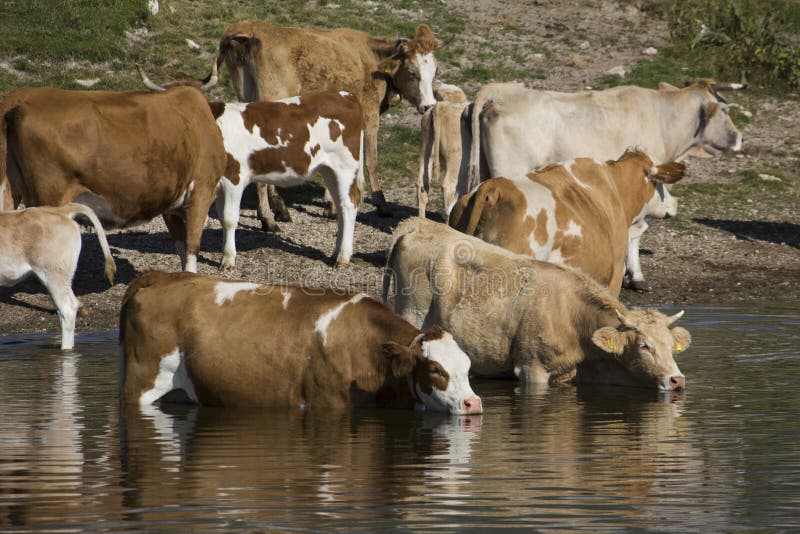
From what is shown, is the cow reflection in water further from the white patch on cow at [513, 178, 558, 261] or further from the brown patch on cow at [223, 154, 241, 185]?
the brown patch on cow at [223, 154, 241, 185]

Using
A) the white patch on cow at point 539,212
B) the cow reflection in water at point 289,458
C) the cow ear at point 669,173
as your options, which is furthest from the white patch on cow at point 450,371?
the cow ear at point 669,173

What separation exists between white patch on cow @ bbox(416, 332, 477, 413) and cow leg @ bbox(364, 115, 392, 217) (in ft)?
31.7

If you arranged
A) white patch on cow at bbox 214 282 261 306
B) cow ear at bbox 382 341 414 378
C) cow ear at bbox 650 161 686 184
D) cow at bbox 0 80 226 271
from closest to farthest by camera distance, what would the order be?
1. cow ear at bbox 382 341 414 378
2. white patch on cow at bbox 214 282 261 306
3. cow at bbox 0 80 226 271
4. cow ear at bbox 650 161 686 184

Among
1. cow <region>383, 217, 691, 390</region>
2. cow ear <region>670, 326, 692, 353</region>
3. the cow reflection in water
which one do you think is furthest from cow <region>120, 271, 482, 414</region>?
cow ear <region>670, 326, 692, 353</region>

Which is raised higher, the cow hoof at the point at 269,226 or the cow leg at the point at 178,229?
the cow leg at the point at 178,229

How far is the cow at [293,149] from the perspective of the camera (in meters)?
15.5

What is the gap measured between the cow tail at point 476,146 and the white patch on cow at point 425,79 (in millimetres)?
3756

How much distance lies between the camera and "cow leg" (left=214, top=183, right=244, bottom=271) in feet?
50.1

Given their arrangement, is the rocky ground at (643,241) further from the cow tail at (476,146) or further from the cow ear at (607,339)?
the cow ear at (607,339)

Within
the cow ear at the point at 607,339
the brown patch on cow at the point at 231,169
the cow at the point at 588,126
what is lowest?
the cow ear at the point at 607,339

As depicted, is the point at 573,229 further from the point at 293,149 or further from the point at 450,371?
the point at 293,149

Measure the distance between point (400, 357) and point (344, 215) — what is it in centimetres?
765

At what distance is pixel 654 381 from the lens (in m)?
9.83

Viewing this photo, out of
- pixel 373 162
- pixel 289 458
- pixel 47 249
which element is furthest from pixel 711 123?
pixel 289 458
